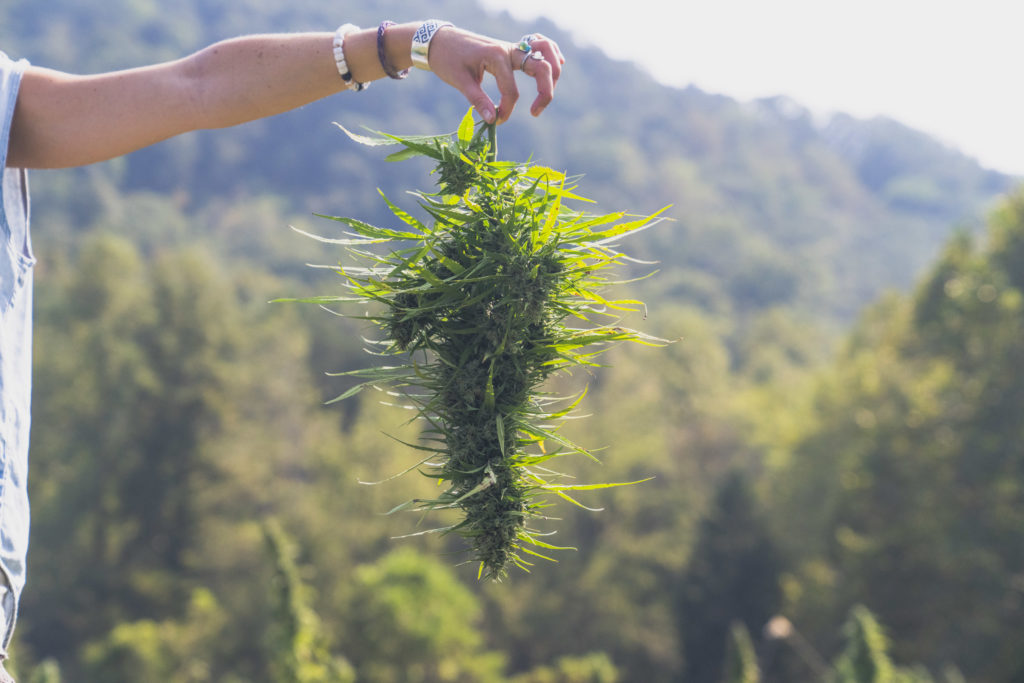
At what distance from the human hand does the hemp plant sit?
0.12 m

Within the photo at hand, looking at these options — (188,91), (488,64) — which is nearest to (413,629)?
(188,91)

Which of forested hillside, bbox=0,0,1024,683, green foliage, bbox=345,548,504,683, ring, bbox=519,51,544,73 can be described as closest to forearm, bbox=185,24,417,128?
ring, bbox=519,51,544,73

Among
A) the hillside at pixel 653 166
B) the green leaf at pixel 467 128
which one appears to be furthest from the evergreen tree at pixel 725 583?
the hillside at pixel 653 166

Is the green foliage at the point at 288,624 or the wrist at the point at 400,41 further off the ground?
the wrist at the point at 400,41

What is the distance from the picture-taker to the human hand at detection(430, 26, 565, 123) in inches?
73.6

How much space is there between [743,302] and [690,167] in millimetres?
41890

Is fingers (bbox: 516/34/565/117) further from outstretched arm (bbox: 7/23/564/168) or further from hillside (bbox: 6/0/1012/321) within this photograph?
hillside (bbox: 6/0/1012/321)

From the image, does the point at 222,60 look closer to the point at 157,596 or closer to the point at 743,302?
the point at 157,596

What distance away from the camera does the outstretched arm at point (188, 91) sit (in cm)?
201

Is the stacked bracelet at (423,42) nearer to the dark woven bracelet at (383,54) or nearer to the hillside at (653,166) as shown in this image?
the dark woven bracelet at (383,54)

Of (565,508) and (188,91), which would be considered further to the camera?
(565,508)

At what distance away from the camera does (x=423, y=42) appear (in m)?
1.95

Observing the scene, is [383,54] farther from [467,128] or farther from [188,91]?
[188,91]

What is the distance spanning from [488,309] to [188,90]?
0.92 m
